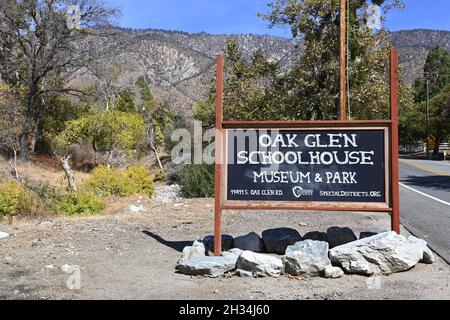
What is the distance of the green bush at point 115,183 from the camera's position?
71.4ft

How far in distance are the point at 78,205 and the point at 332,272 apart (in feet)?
36.7

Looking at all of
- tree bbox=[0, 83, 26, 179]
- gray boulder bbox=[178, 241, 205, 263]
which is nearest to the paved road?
gray boulder bbox=[178, 241, 205, 263]

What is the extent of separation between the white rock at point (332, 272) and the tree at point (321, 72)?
19.8 m

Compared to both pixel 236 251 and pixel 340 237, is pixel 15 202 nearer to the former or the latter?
pixel 236 251

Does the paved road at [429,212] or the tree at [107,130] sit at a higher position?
the tree at [107,130]

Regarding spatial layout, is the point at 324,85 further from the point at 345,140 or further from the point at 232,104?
the point at 345,140

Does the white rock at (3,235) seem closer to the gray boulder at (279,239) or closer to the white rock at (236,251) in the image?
the white rock at (236,251)

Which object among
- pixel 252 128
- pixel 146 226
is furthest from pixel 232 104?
pixel 252 128

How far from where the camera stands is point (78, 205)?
53.7 feet

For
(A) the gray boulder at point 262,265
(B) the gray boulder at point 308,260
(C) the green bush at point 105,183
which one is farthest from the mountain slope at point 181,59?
(B) the gray boulder at point 308,260

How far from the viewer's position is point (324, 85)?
2702cm

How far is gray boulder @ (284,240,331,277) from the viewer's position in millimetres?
6859

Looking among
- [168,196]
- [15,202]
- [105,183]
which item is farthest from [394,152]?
[168,196]

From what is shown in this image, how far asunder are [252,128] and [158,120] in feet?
205
